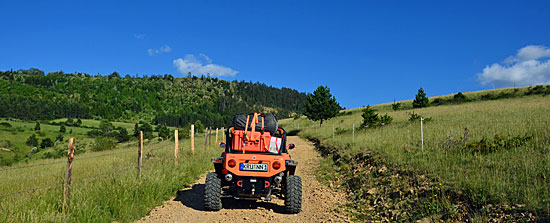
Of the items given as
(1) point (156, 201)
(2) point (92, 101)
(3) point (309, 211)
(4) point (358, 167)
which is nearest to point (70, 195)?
(1) point (156, 201)

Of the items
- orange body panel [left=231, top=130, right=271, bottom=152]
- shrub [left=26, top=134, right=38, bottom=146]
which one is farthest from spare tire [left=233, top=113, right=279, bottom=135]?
shrub [left=26, top=134, right=38, bottom=146]

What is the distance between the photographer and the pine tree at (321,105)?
4253 cm

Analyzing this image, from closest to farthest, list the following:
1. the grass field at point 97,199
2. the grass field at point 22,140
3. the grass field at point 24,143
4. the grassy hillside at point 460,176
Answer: the grass field at point 97,199, the grassy hillside at point 460,176, the grass field at point 24,143, the grass field at point 22,140

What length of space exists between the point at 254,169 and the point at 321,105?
36753 millimetres

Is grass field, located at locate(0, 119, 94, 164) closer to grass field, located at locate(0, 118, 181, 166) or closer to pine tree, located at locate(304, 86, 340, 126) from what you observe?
grass field, located at locate(0, 118, 181, 166)

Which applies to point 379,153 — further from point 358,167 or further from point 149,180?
point 149,180

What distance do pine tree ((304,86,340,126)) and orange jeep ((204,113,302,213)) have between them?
35914 millimetres

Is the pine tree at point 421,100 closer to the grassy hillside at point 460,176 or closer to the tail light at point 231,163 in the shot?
the grassy hillside at point 460,176

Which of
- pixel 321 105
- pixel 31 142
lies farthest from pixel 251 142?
pixel 31 142

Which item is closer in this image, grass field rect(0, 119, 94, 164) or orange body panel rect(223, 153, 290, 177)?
orange body panel rect(223, 153, 290, 177)

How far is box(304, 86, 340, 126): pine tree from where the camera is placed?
42.5m

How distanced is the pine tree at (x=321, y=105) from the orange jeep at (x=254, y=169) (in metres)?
35.9

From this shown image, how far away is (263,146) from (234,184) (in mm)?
1004

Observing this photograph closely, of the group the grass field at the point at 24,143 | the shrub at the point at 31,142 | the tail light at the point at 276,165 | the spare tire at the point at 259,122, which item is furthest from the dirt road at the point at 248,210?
the shrub at the point at 31,142
